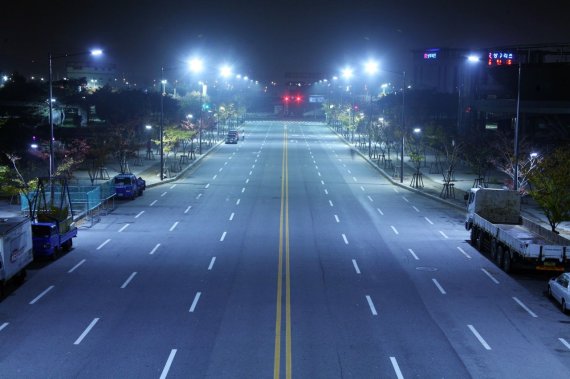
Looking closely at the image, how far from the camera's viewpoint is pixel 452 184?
5009 cm

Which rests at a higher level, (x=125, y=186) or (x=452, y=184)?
(x=452, y=184)

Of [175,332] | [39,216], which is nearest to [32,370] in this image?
[175,332]

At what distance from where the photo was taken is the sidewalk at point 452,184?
41409mm

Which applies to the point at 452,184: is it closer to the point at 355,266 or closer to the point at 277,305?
the point at 355,266

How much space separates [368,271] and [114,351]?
12090 mm

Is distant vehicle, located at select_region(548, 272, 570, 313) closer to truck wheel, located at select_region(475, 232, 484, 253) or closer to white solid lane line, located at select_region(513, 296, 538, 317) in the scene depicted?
white solid lane line, located at select_region(513, 296, 538, 317)

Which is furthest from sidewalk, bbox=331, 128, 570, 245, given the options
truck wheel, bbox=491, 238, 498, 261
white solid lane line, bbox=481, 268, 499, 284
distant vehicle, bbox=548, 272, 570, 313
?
distant vehicle, bbox=548, 272, 570, 313

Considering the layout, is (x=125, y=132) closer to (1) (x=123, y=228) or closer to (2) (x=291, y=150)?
(2) (x=291, y=150)

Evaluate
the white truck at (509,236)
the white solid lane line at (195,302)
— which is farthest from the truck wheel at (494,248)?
the white solid lane line at (195,302)

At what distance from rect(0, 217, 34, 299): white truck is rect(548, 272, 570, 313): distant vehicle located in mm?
16953

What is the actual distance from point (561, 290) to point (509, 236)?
5.30 metres

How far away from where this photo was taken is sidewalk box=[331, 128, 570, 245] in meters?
41.4

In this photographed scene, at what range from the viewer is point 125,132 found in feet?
254

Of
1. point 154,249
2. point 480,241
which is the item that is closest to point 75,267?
point 154,249
